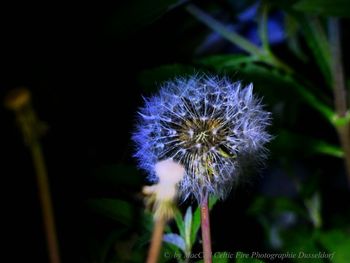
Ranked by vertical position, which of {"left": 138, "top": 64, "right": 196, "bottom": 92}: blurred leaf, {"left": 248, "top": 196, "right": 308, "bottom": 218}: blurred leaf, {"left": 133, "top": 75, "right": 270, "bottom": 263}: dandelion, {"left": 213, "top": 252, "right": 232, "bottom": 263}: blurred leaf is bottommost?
{"left": 213, "top": 252, "right": 232, "bottom": 263}: blurred leaf

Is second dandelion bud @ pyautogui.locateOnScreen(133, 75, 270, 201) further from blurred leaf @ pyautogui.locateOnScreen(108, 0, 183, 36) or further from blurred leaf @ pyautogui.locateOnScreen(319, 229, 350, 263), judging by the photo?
blurred leaf @ pyautogui.locateOnScreen(319, 229, 350, 263)

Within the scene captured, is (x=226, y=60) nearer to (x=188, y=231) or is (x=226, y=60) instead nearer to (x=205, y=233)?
(x=188, y=231)

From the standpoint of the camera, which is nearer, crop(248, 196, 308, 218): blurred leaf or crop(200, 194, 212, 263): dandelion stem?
crop(200, 194, 212, 263): dandelion stem

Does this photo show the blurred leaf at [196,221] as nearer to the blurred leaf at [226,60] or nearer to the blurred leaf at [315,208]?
the blurred leaf at [226,60]

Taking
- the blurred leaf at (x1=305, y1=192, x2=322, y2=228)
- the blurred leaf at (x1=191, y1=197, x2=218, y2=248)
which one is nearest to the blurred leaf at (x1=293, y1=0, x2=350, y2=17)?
the blurred leaf at (x1=191, y1=197, x2=218, y2=248)

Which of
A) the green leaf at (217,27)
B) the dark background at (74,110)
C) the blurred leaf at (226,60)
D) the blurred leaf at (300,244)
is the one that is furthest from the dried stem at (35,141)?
the green leaf at (217,27)

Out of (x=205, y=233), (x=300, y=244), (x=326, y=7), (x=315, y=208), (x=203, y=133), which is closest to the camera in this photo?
(x=205, y=233)

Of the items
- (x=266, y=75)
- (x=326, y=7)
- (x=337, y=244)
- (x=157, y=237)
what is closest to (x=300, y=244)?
(x=337, y=244)
